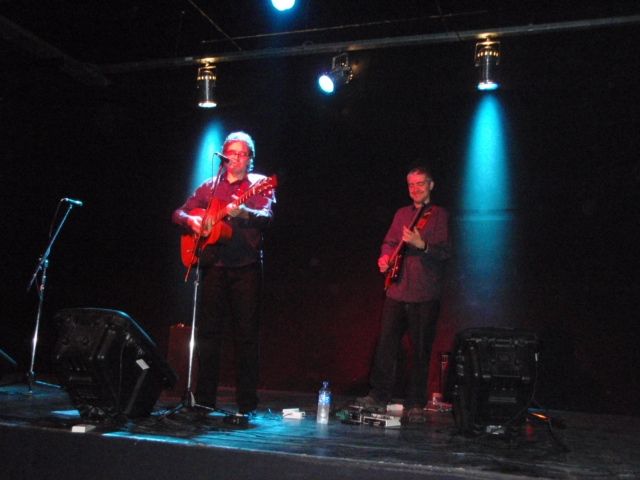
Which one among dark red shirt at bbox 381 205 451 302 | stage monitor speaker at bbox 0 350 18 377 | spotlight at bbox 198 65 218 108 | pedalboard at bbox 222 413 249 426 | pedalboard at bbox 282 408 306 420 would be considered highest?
spotlight at bbox 198 65 218 108

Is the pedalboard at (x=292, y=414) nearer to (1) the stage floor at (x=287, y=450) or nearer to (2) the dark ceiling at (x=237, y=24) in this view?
(1) the stage floor at (x=287, y=450)

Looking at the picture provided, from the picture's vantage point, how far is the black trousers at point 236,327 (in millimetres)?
4223

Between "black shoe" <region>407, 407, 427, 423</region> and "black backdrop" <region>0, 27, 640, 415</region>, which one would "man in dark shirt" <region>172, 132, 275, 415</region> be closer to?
"black shoe" <region>407, 407, 427, 423</region>

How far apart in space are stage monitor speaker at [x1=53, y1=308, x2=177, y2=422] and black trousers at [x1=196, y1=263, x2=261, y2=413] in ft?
1.48

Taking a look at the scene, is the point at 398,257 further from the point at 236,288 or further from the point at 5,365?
the point at 5,365

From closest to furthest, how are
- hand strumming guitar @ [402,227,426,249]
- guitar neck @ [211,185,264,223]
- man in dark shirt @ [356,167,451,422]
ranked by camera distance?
guitar neck @ [211,185,264,223], hand strumming guitar @ [402,227,426,249], man in dark shirt @ [356,167,451,422]

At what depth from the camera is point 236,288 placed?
168 inches

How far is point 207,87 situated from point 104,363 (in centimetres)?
386

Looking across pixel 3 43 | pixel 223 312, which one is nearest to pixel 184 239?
pixel 223 312

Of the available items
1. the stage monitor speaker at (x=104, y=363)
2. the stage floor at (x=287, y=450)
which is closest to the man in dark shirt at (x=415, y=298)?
the stage floor at (x=287, y=450)

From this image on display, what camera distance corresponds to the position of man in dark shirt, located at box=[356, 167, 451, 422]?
4.66m

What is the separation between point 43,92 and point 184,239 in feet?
13.1

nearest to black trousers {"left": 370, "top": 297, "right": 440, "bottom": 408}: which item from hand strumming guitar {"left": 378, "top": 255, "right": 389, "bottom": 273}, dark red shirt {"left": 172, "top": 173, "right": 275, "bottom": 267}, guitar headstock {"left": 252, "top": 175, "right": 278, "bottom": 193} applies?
hand strumming guitar {"left": 378, "top": 255, "right": 389, "bottom": 273}

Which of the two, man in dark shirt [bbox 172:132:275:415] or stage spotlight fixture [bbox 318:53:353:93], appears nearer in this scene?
man in dark shirt [bbox 172:132:275:415]
